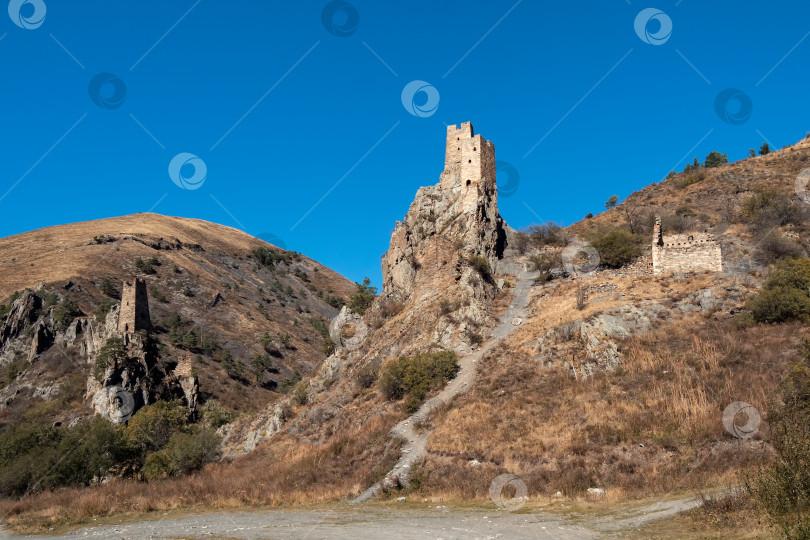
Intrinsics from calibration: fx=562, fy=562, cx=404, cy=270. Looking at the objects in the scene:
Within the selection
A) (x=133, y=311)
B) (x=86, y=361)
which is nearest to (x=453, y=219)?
(x=133, y=311)

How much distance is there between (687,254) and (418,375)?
695 inches

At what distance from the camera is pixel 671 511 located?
41.7 ft

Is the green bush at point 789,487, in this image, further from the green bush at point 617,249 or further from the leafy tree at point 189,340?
the leafy tree at point 189,340

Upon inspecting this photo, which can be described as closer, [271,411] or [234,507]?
[234,507]

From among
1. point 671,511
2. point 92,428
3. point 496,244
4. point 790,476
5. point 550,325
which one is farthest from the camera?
point 496,244

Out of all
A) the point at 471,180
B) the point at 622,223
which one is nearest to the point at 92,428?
the point at 471,180

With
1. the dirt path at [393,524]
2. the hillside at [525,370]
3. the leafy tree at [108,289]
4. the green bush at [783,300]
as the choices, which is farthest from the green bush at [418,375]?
the leafy tree at [108,289]

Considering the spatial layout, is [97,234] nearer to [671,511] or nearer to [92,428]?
[92,428]

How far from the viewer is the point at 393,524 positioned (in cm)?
1500

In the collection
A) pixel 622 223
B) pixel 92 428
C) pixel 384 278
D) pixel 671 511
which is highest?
pixel 622 223

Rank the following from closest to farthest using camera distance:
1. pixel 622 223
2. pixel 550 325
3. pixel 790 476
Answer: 1. pixel 790 476
2. pixel 550 325
3. pixel 622 223

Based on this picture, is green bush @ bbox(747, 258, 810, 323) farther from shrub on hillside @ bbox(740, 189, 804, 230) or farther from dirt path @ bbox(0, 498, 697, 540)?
shrub on hillside @ bbox(740, 189, 804, 230)

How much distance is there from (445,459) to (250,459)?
45.4 feet

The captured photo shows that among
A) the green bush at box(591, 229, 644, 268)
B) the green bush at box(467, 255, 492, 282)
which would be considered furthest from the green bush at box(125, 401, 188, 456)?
the green bush at box(591, 229, 644, 268)
